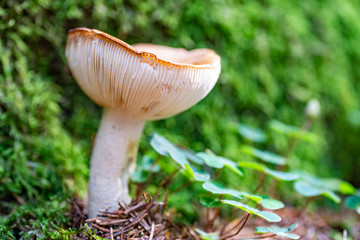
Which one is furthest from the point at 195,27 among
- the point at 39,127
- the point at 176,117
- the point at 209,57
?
the point at 39,127

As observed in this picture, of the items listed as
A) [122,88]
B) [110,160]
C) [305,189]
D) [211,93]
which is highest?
[122,88]

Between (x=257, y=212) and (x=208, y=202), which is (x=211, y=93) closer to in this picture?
(x=208, y=202)

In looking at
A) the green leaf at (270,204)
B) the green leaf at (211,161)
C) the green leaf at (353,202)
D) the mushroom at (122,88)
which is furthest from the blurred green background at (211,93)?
the green leaf at (270,204)

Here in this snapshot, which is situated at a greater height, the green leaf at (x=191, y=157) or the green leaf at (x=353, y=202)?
the green leaf at (x=191, y=157)

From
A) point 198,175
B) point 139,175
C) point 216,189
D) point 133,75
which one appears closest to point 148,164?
point 139,175

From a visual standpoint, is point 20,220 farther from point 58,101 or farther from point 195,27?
point 195,27

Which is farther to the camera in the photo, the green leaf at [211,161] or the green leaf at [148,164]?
the green leaf at [148,164]

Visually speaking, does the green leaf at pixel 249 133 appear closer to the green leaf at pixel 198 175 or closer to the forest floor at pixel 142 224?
the forest floor at pixel 142 224
